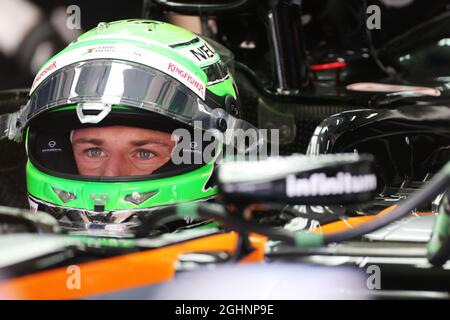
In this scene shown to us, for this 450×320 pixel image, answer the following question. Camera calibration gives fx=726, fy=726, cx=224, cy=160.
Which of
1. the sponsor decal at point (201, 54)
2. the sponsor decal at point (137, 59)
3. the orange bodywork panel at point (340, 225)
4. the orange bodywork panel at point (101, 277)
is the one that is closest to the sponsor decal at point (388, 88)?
the sponsor decal at point (201, 54)

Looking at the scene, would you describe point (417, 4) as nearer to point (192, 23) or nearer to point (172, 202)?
point (192, 23)

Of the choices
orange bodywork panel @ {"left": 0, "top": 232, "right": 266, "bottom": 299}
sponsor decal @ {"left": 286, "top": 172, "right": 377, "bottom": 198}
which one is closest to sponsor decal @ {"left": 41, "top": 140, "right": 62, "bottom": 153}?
orange bodywork panel @ {"left": 0, "top": 232, "right": 266, "bottom": 299}

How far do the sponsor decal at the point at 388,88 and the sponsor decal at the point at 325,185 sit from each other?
1033 millimetres

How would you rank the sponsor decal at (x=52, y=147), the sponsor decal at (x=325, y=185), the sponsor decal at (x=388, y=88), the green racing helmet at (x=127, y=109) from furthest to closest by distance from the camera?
the sponsor decal at (x=388, y=88) < the sponsor decal at (x=52, y=147) < the green racing helmet at (x=127, y=109) < the sponsor decal at (x=325, y=185)

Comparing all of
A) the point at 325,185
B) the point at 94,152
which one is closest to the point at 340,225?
the point at 325,185

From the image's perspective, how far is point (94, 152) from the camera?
1724 millimetres

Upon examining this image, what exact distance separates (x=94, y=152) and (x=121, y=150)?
0.31ft

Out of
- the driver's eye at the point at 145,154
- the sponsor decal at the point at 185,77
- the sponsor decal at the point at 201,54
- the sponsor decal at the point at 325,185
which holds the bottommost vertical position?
the sponsor decal at the point at 325,185

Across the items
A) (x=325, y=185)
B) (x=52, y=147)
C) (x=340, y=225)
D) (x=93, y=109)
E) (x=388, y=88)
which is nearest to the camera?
(x=325, y=185)

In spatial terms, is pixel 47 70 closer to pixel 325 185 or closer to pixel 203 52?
pixel 203 52

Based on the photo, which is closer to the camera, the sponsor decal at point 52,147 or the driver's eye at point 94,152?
the driver's eye at point 94,152

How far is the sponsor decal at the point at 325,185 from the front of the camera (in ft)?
3.14

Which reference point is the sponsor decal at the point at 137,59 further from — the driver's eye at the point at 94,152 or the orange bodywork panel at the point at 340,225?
the orange bodywork panel at the point at 340,225

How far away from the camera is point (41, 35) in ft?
11.0
